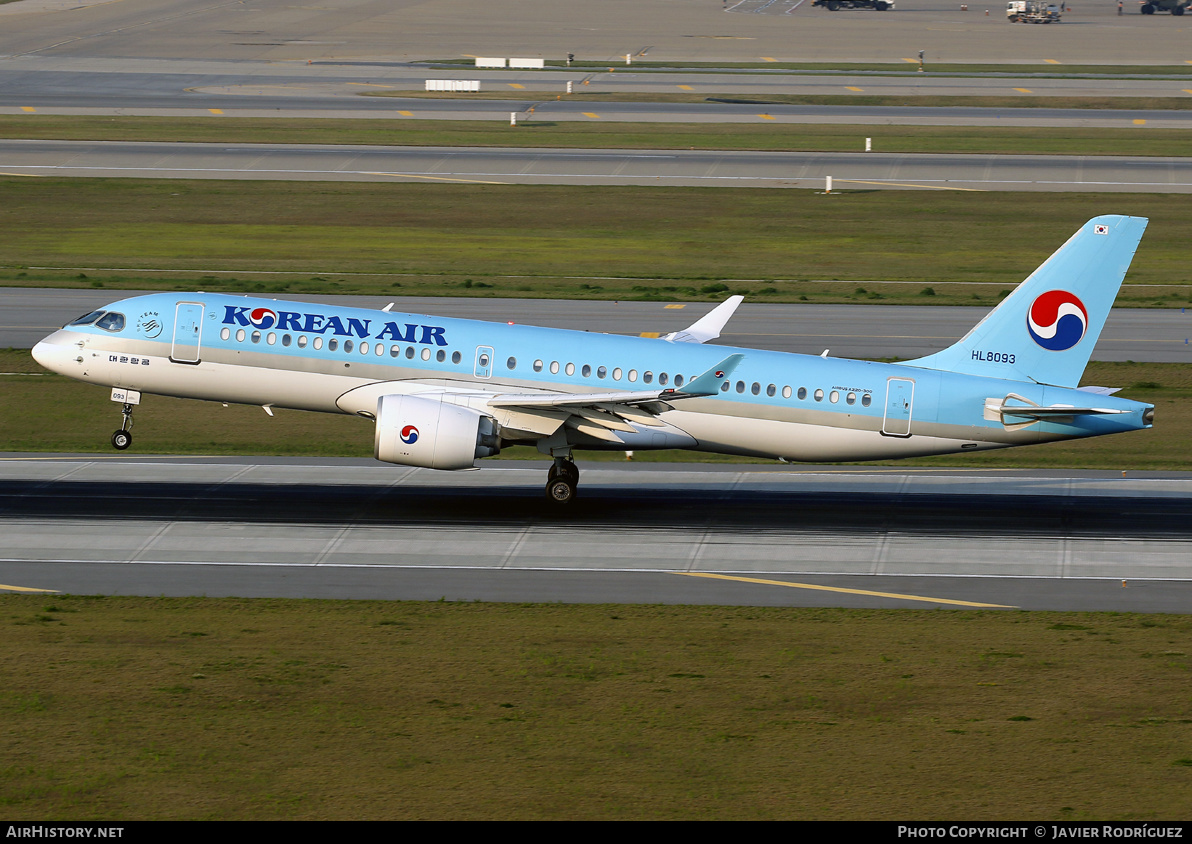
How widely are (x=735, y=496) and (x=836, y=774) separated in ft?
65.8

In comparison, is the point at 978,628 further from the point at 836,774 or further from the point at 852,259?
the point at 852,259

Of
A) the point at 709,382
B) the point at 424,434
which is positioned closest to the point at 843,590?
the point at 709,382

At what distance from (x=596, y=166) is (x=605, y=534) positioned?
66.8m

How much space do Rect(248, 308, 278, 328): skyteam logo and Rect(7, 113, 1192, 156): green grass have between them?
7121cm

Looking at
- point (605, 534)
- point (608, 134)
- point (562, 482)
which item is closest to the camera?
point (605, 534)

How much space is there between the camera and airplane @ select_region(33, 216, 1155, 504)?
124 ft

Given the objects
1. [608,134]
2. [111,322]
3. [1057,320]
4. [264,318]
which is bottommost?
[111,322]

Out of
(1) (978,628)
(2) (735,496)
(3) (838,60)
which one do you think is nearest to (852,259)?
(2) (735,496)

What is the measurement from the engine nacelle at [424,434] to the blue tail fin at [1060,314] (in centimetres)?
1400

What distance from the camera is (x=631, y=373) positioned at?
38.5m

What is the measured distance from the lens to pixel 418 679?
25.7m

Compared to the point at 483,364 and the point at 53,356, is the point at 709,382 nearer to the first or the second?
the point at 483,364

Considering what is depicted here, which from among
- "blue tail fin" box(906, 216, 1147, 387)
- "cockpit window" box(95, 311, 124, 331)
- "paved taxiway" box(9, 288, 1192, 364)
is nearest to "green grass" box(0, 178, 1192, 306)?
"paved taxiway" box(9, 288, 1192, 364)

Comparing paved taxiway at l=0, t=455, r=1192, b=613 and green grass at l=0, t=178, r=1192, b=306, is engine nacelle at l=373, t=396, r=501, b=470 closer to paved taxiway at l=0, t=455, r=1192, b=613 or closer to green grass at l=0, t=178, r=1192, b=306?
paved taxiway at l=0, t=455, r=1192, b=613
